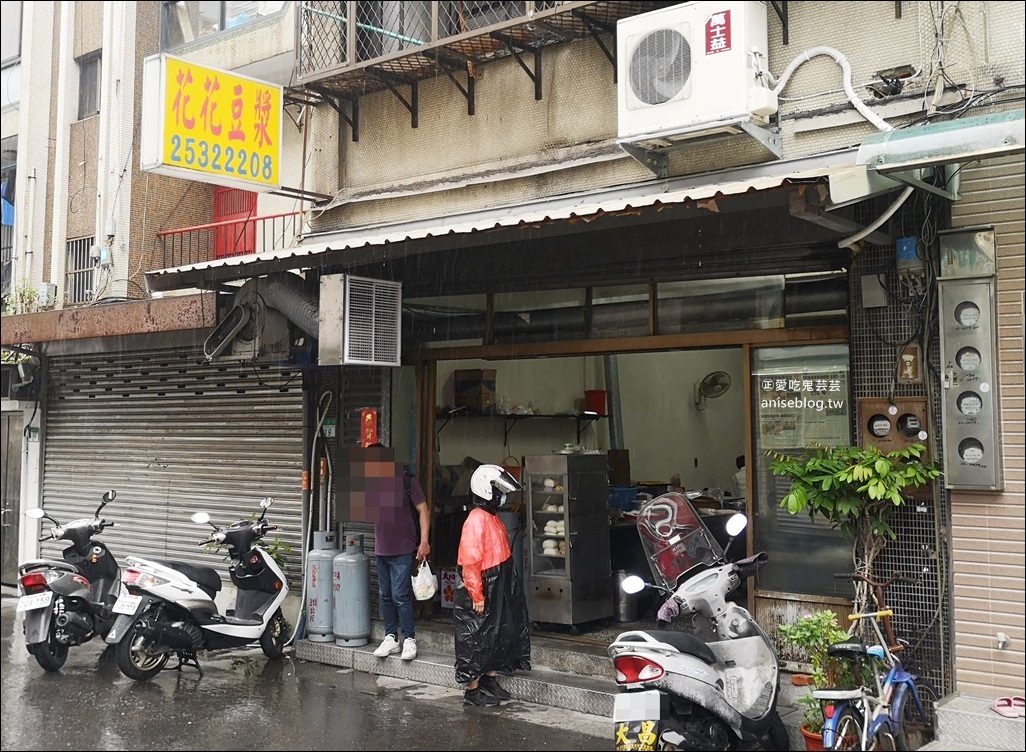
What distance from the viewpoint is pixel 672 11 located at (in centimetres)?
790

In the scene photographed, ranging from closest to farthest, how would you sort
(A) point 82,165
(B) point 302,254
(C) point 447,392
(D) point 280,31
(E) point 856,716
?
(E) point 856,716
(B) point 302,254
(C) point 447,392
(D) point 280,31
(A) point 82,165

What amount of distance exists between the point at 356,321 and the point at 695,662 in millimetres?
4834

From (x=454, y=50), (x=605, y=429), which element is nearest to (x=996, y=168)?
(x=454, y=50)

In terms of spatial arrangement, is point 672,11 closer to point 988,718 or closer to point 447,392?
point 447,392

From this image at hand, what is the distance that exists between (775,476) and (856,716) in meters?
2.43

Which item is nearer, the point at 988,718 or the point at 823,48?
the point at 988,718

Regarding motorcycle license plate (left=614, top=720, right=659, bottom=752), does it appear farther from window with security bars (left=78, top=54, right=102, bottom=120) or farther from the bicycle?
window with security bars (left=78, top=54, right=102, bottom=120)

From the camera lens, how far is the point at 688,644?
633 cm

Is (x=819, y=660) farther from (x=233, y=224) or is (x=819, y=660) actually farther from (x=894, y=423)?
(x=233, y=224)

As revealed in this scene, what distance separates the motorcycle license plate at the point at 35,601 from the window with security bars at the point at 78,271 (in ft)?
22.7

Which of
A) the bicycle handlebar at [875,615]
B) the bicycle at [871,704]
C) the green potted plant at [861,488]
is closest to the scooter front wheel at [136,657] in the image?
the green potted plant at [861,488]

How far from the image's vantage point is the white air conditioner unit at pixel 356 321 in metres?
9.35

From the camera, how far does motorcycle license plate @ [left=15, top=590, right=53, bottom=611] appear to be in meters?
9.23

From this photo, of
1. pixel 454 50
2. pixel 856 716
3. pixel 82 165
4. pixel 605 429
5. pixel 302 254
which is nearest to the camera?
pixel 856 716
